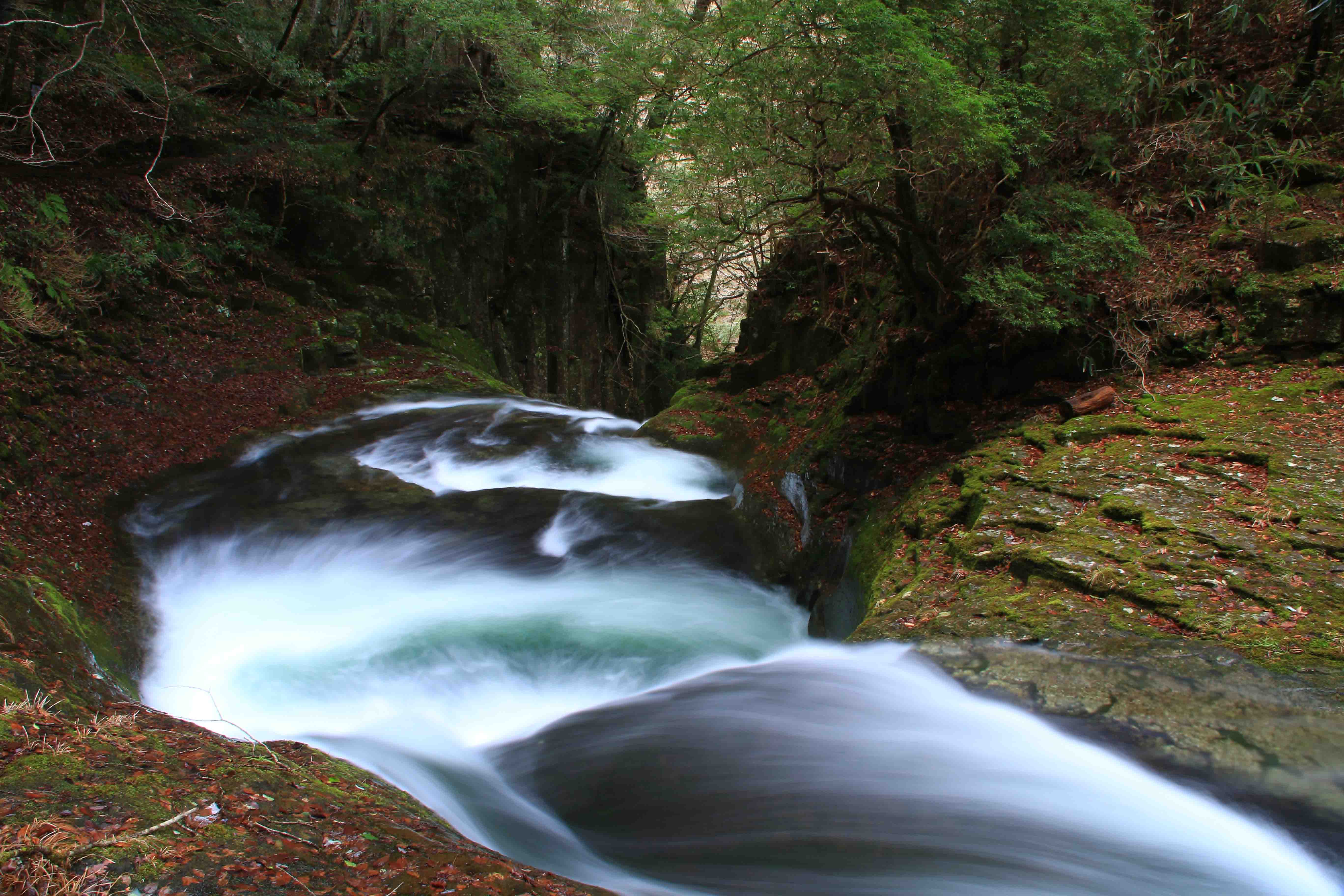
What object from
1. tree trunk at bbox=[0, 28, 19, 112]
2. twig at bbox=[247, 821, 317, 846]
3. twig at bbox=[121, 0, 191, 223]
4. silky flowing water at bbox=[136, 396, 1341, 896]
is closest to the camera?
twig at bbox=[247, 821, 317, 846]

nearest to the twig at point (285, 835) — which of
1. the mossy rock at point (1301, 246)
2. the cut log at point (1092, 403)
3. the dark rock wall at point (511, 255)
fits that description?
the cut log at point (1092, 403)

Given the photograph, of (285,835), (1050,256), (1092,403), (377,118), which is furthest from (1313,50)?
(377,118)

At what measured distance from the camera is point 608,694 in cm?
571

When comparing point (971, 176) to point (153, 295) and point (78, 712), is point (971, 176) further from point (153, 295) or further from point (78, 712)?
point (153, 295)

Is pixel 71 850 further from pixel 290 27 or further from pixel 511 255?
pixel 511 255

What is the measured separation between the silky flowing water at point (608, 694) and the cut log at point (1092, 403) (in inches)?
126

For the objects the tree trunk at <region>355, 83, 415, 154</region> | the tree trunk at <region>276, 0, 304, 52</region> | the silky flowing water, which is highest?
the tree trunk at <region>276, 0, 304, 52</region>

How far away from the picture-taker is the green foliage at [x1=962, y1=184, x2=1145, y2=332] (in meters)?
6.74

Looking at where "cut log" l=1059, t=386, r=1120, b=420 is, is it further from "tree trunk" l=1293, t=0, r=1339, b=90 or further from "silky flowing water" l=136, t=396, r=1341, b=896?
"tree trunk" l=1293, t=0, r=1339, b=90

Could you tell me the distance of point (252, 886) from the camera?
215 cm

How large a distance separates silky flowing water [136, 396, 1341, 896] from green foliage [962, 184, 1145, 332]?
3.55 meters

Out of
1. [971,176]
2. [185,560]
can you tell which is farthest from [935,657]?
[185,560]

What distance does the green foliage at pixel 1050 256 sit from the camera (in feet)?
22.1

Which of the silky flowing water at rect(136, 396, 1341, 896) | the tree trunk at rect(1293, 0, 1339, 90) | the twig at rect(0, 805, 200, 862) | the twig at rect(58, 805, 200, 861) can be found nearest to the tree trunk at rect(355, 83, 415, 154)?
the silky flowing water at rect(136, 396, 1341, 896)
